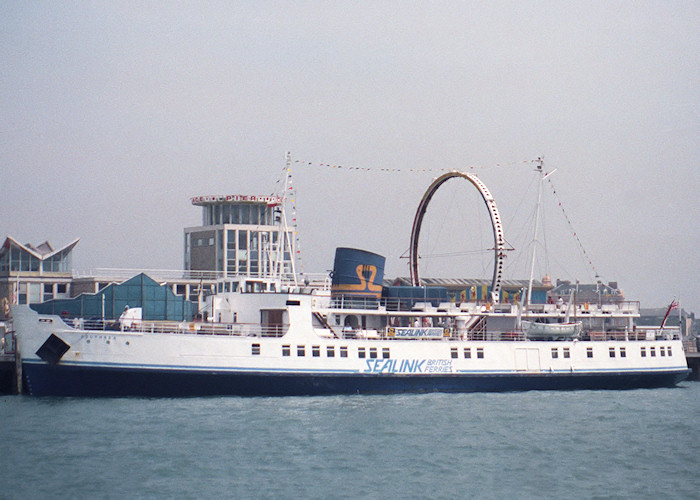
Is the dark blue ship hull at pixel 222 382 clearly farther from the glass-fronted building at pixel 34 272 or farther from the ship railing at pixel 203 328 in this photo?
the glass-fronted building at pixel 34 272

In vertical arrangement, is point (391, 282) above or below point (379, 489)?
above

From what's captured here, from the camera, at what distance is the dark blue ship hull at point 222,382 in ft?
141

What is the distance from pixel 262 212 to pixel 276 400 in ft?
147

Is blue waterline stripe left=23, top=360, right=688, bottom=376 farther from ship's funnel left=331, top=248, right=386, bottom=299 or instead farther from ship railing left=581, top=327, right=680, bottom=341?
ship's funnel left=331, top=248, right=386, bottom=299

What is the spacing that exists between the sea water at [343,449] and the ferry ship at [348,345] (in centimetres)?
130

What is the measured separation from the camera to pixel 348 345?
46406 mm

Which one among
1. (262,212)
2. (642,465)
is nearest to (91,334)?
(642,465)

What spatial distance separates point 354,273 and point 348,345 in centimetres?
445

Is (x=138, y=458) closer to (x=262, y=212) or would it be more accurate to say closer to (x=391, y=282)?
(x=262, y=212)

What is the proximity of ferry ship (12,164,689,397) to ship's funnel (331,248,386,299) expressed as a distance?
0.06 metres

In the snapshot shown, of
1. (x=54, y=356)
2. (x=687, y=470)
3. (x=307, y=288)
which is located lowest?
(x=687, y=470)

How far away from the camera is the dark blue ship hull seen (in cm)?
4284

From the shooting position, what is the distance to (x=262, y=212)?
86.8 metres

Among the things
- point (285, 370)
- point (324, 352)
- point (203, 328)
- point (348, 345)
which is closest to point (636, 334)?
point (348, 345)
